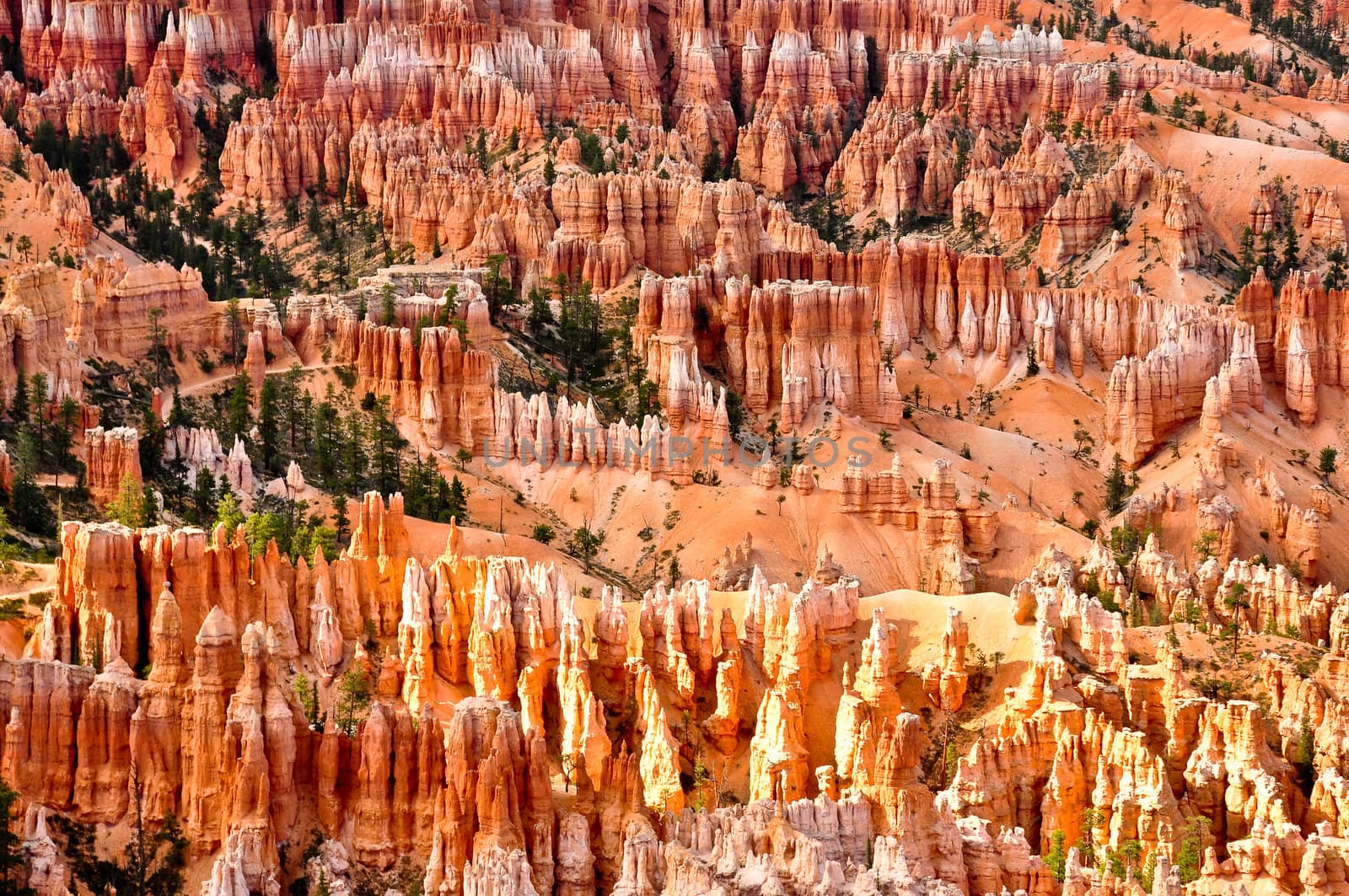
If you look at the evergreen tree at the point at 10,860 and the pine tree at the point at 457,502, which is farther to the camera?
the pine tree at the point at 457,502

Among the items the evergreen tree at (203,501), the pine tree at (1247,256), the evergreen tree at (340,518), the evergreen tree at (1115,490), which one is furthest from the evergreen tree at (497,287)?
the pine tree at (1247,256)

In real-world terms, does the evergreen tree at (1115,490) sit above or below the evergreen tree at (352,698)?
below

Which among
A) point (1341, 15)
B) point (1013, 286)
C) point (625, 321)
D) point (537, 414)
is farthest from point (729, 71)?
point (537, 414)

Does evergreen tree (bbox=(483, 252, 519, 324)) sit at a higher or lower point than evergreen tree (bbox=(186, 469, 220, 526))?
lower

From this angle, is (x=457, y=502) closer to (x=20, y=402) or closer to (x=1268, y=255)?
(x=20, y=402)

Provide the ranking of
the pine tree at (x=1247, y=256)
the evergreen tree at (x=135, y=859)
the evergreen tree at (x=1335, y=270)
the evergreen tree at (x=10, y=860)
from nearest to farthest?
the evergreen tree at (x=10, y=860), the evergreen tree at (x=135, y=859), the evergreen tree at (x=1335, y=270), the pine tree at (x=1247, y=256)

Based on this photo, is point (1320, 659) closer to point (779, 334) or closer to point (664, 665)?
point (664, 665)

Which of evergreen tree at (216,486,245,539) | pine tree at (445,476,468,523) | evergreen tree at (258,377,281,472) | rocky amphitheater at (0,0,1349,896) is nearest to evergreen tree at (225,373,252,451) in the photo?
rocky amphitheater at (0,0,1349,896)

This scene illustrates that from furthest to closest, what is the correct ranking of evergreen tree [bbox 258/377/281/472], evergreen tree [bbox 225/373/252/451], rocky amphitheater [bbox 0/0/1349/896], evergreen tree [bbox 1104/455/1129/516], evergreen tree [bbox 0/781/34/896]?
1. evergreen tree [bbox 1104/455/1129/516]
2. evergreen tree [bbox 225/373/252/451]
3. evergreen tree [bbox 258/377/281/472]
4. rocky amphitheater [bbox 0/0/1349/896]
5. evergreen tree [bbox 0/781/34/896]

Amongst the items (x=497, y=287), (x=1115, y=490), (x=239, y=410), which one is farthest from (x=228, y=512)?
(x=1115, y=490)

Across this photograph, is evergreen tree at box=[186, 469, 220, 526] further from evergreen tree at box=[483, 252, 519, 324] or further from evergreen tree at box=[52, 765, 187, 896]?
evergreen tree at box=[483, 252, 519, 324]

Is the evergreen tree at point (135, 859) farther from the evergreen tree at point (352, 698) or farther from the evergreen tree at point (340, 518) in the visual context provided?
the evergreen tree at point (340, 518)
